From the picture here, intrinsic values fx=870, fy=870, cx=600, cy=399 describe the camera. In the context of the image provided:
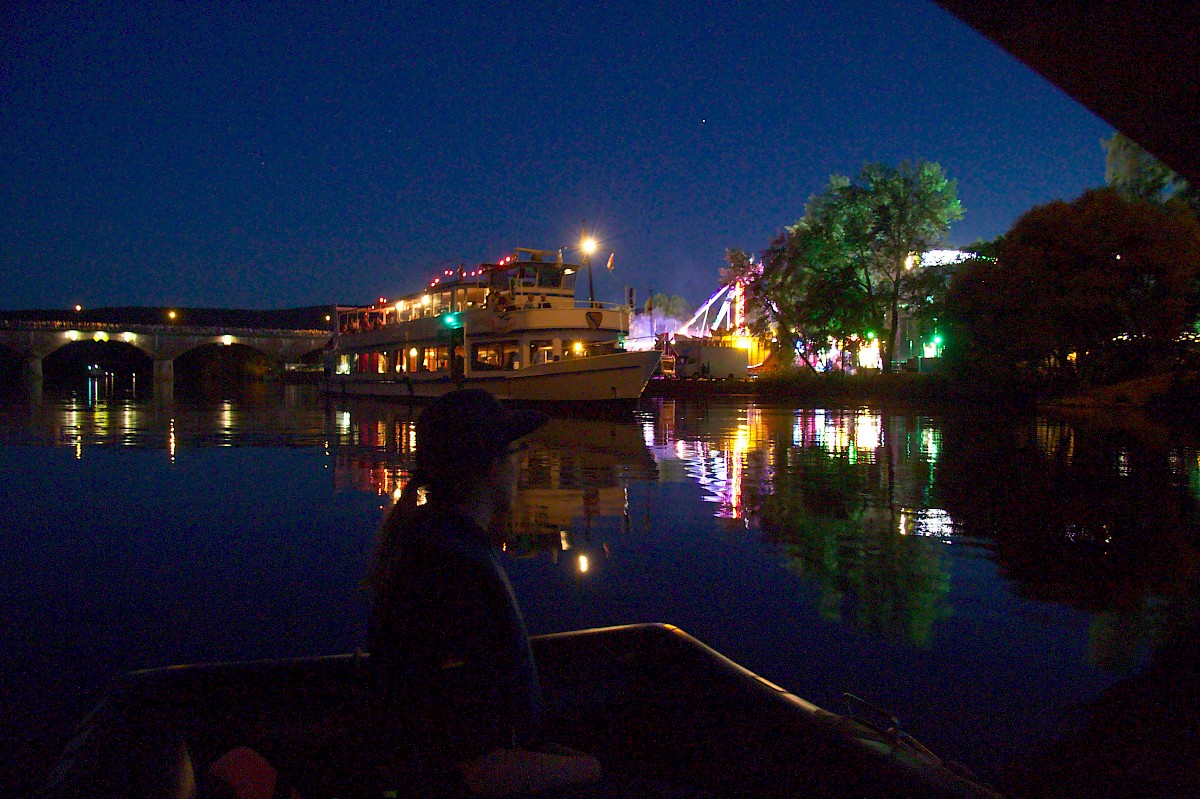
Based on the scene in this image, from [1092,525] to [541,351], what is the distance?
71.9 feet

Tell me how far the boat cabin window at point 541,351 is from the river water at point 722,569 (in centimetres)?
1441

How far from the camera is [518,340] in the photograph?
29406 mm

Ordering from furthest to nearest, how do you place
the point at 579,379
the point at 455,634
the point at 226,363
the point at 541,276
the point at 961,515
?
the point at 226,363
the point at 541,276
the point at 579,379
the point at 961,515
the point at 455,634

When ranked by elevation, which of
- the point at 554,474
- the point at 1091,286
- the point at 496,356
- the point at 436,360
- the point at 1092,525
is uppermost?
the point at 1091,286

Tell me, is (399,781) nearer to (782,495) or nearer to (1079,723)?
(1079,723)

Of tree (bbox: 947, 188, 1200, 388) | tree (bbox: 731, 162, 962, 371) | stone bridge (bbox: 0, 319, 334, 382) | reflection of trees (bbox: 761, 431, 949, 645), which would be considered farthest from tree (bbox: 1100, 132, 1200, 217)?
stone bridge (bbox: 0, 319, 334, 382)

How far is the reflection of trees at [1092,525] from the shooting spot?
5.77 metres

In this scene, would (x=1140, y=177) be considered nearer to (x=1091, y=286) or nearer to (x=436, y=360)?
(x=1091, y=286)

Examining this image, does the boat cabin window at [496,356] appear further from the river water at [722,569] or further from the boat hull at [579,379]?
the river water at [722,569]

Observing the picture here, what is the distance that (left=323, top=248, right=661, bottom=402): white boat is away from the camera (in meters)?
27.2

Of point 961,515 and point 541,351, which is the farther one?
point 541,351

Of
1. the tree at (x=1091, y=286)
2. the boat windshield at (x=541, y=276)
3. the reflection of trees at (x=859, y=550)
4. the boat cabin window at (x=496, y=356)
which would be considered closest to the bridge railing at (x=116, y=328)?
the boat cabin window at (x=496, y=356)

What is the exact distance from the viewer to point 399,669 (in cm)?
246

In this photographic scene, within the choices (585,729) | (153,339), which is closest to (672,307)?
(153,339)
